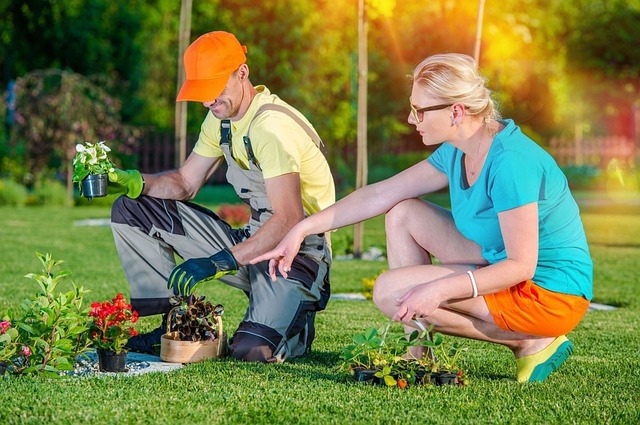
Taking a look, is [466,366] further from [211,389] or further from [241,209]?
[241,209]

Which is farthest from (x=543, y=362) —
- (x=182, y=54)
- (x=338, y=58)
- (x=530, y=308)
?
(x=338, y=58)

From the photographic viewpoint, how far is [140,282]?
5.43m

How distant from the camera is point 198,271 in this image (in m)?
4.76

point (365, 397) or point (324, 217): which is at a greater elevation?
point (324, 217)

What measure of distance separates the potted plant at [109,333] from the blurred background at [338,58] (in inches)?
799

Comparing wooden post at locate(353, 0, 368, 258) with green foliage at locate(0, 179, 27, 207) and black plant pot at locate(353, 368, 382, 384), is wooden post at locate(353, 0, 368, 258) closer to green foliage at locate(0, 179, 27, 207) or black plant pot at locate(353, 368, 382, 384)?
black plant pot at locate(353, 368, 382, 384)

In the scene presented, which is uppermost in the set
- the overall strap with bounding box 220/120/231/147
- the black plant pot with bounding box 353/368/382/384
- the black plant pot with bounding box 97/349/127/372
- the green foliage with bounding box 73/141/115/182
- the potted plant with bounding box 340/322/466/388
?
the overall strap with bounding box 220/120/231/147

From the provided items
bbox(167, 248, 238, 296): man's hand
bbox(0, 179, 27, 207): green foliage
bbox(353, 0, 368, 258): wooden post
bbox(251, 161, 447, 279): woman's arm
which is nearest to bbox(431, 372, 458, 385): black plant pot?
bbox(251, 161, 447, 279): woman's arm

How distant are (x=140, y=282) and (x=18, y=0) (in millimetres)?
28430

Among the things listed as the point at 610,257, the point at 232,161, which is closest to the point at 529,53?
the point at 610,257

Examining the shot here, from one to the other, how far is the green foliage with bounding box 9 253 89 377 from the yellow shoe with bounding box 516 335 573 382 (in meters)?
1.91

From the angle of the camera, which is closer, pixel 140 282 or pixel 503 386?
pixel 503 386

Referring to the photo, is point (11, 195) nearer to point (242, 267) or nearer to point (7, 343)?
point (242, 267)

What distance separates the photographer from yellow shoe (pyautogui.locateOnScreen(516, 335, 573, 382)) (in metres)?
4.51
